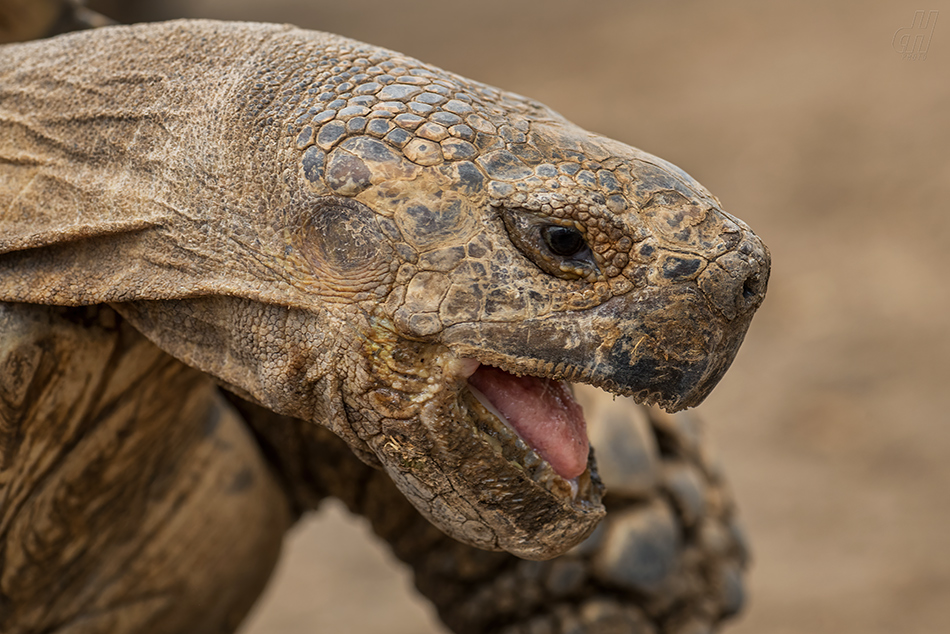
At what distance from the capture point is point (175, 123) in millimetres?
1213

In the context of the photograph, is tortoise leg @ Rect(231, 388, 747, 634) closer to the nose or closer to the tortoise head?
the tortoise head

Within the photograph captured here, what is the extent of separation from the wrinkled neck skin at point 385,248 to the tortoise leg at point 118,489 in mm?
126

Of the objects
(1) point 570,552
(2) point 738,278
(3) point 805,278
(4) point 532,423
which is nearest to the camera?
(2) point 738,278

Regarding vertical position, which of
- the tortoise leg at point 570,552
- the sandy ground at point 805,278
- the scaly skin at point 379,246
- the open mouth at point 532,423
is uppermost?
the scaly skin at point 379,246

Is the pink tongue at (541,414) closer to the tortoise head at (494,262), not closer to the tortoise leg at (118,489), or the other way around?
the tortoise head at (494,262)

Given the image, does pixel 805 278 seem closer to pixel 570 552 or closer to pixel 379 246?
pixel 570 552

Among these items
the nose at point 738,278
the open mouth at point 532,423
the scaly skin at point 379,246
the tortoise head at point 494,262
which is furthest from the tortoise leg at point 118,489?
the nose at point 738,278

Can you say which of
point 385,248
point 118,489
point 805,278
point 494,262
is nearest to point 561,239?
point 494,262

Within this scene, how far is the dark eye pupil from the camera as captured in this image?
108cm

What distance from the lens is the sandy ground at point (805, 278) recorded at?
3.27 m

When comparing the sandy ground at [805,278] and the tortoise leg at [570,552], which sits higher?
the tortoise leg at [570,552]

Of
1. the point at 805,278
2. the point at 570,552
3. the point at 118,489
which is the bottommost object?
the point at 805,278

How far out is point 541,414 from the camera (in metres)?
1.21

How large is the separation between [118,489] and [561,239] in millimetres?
888
